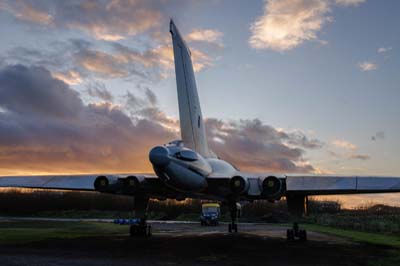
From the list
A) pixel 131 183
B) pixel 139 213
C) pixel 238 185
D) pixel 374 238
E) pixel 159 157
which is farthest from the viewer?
pixel 374 238

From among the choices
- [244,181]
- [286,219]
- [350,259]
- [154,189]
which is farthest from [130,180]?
[286,219]

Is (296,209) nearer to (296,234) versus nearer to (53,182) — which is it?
(296,234)

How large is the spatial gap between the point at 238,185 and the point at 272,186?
4.64ft

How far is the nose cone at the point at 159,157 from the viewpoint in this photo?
1416cm

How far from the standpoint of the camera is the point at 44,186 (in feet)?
61.8

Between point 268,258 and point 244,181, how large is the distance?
432 cm

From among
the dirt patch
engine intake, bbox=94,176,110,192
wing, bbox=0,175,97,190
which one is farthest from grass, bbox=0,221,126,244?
→ the dirt patch

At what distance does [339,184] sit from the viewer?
17078mm

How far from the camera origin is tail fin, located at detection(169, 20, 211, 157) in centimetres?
1898

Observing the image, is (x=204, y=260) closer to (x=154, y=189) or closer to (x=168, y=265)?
(x=168, y=265)

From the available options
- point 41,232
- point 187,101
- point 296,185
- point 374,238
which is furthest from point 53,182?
point 374,238

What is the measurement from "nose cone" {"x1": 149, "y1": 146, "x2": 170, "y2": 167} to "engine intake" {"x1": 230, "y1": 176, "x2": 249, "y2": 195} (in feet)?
11.4

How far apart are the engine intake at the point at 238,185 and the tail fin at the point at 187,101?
9.68 ft

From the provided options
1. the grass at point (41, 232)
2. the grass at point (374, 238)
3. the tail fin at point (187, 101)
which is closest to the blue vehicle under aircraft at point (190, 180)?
the tail fin at point (187, 101)
